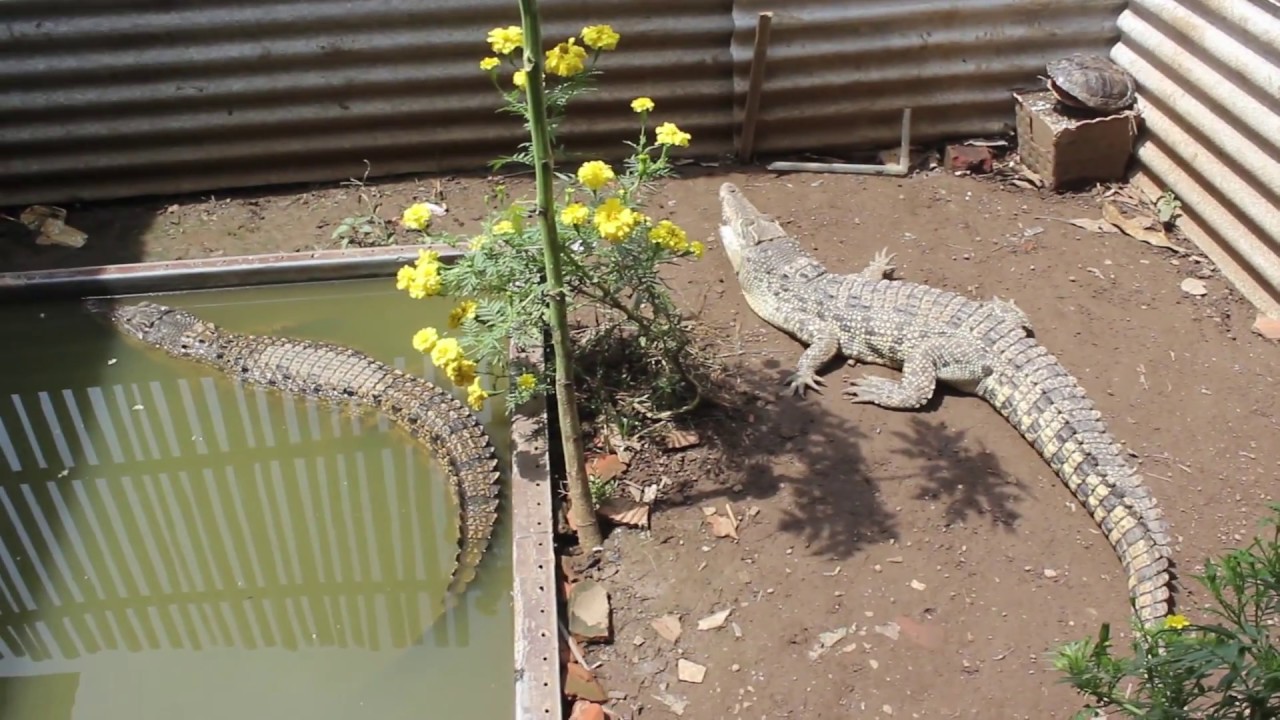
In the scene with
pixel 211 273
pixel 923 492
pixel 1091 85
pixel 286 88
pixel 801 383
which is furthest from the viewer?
pixel 286 88

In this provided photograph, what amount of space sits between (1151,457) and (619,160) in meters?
3.42

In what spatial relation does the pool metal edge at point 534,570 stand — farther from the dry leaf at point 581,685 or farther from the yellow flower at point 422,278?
the yellow flower at point 422,278

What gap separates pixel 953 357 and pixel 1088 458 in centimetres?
74

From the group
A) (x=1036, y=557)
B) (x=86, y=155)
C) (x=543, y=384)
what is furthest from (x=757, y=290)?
(x=86, y=155)

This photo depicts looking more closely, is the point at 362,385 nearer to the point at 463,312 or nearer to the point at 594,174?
the point at 463,312

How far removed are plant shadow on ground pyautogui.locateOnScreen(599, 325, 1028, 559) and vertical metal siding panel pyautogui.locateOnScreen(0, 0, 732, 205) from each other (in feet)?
7.81

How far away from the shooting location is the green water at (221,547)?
3.58m

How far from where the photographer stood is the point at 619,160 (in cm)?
614

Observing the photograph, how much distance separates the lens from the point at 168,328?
5.08 m

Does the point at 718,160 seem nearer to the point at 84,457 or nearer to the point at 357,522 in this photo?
the point at 357,522

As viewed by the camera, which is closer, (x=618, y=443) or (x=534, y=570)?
(x=534, y=570)

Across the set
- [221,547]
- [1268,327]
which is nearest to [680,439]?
[221,547]

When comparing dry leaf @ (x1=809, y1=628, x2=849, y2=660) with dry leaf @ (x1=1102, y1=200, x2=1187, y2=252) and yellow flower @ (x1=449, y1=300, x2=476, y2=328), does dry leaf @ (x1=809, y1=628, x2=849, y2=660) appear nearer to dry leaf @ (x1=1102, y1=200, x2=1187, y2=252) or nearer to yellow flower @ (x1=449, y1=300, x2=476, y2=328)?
yellow flower @ (x1=449, y1=300, x2=476, y2=328)

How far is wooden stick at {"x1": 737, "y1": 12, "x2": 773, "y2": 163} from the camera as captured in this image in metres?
5.61
